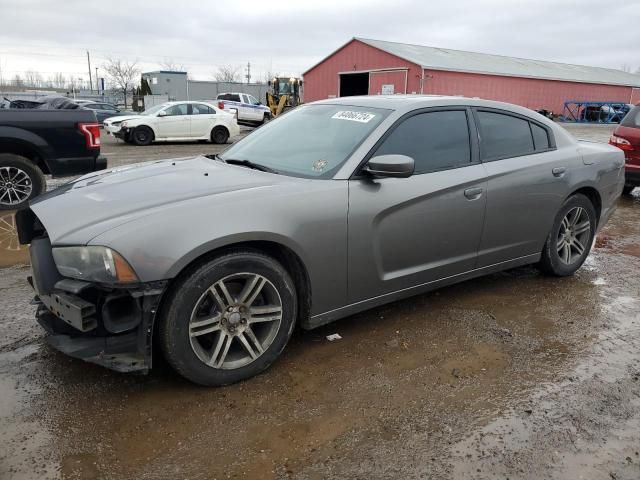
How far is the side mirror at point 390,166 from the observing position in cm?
301

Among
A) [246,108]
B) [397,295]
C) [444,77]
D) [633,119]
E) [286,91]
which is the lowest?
[397,295]

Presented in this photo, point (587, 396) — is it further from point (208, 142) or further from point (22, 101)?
point (208, 142)

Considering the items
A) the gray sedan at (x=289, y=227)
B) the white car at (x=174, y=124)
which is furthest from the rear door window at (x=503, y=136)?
the white car at (x=174, y=124)

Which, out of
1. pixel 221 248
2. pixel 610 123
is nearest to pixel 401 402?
pixel 221 248

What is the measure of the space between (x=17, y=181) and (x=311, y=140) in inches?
199

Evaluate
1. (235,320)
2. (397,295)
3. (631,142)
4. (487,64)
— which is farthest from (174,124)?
(487,64)

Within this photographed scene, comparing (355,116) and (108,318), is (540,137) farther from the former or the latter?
(108,318)

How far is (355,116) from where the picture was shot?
3551mm

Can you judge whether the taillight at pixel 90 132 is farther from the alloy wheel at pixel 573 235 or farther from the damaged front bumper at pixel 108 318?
the alloy wheel at pixel 573 235

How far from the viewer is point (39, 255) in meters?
2.70

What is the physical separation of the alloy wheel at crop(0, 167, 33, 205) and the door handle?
5806 mm

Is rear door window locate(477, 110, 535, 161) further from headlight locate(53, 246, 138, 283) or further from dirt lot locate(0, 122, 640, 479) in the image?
headlight locate(53, 246, 138, 283)

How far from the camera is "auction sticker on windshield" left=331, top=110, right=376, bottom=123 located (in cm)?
347

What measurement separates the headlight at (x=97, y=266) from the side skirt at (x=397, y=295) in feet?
3.72
